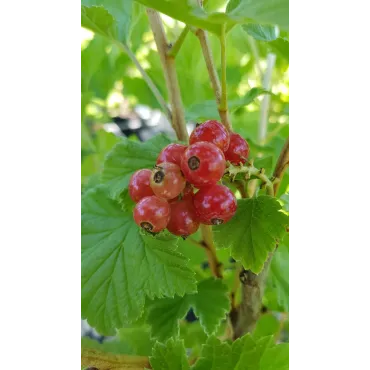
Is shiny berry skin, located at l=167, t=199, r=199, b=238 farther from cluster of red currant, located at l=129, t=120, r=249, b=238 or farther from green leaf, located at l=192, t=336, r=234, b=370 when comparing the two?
green leaf, located at l=192, t=336, r=234, b=370

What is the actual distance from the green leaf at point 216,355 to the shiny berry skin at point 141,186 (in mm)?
140

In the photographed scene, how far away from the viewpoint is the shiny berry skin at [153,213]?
346mm

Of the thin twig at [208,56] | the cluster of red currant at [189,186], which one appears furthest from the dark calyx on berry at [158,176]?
the thin twig at [208,56]

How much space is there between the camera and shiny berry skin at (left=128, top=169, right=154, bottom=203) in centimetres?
37

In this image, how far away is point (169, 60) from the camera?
476 millimetres

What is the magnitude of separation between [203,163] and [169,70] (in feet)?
0.60

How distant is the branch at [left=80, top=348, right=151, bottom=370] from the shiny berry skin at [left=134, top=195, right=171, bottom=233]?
154 millimetres

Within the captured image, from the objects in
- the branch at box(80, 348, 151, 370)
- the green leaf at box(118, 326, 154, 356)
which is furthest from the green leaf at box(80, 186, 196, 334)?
the green leaf at box(118, 326, 154, 356)

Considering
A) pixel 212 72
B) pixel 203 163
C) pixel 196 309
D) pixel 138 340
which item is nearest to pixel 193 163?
pixel 203 163

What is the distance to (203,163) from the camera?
1.07 ft
